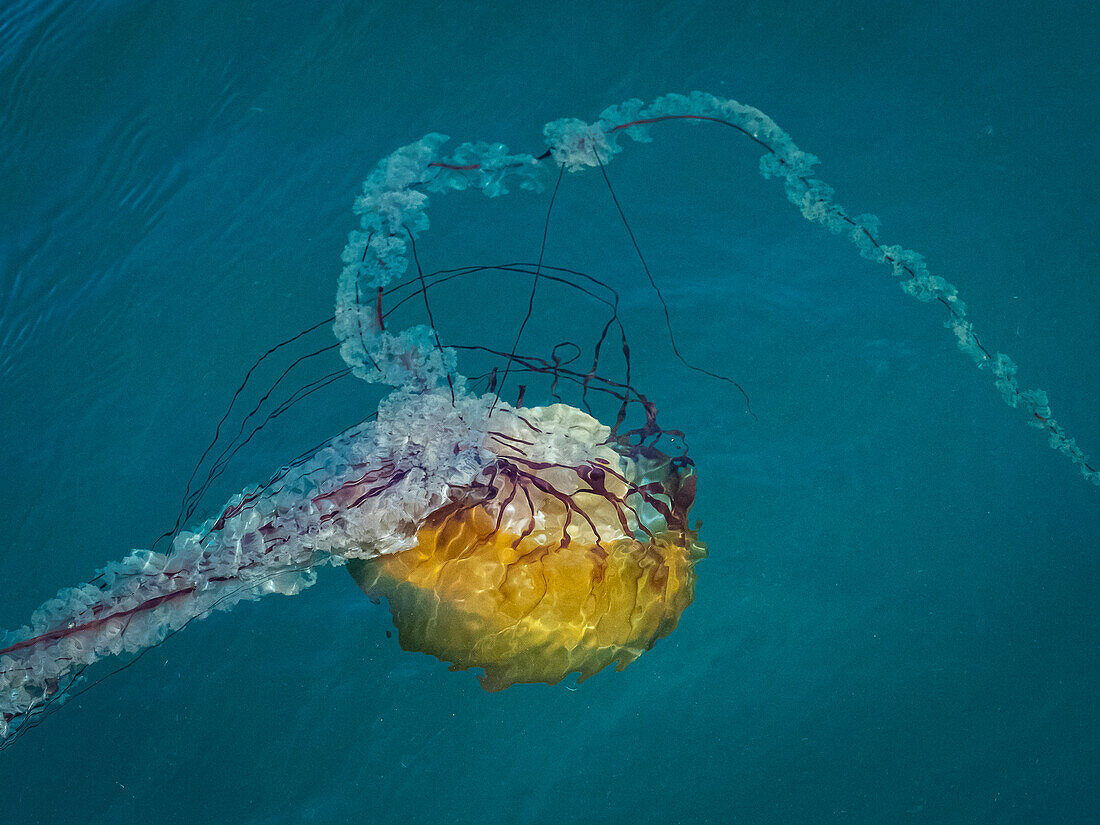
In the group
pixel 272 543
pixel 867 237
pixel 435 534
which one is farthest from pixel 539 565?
pixel 867 237

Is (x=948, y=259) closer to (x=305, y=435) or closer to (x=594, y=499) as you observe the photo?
(x=594, y=499)

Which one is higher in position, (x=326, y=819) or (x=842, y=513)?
(x=842, y=513)

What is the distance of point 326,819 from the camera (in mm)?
3686

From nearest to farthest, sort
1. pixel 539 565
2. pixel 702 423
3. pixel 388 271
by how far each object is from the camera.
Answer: pixel 539 565 → pixel 388 271 → pixel 702 423

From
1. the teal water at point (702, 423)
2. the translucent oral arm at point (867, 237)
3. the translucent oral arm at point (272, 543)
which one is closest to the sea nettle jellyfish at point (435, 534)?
the translucent oral arm at point (272, 543)

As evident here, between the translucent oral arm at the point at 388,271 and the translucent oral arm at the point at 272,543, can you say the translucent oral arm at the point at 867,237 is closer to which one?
the translucent oral arm at the point at 388,271

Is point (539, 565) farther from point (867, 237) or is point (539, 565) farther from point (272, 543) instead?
point (867, 237)

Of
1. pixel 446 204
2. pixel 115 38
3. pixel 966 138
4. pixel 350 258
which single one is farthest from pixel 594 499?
pixel 115 38

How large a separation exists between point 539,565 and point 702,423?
153 centimetres

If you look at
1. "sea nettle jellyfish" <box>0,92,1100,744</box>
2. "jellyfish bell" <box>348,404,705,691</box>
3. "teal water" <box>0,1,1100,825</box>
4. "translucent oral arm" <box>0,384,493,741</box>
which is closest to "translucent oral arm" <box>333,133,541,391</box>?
"sea nettle jellyfish" <box>0,92,1100,744</box>

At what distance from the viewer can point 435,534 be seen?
2826 mm

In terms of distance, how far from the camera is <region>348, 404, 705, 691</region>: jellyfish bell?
9.21 feet

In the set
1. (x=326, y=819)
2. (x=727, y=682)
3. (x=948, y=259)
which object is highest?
(x=948, y=259)

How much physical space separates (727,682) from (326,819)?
194 centimetres
